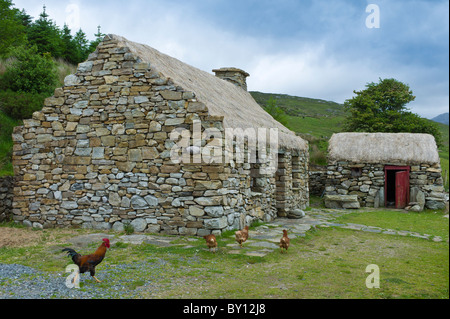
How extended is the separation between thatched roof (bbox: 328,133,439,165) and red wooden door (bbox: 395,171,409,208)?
2.06ft

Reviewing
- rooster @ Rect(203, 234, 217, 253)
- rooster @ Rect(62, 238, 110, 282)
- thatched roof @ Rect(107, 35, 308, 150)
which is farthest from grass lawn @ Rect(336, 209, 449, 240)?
rooster @ Rect(62, 238, 110, 282)

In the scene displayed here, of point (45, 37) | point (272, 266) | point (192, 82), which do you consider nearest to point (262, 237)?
point (272, 266)

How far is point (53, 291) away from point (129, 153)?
4.77 metres

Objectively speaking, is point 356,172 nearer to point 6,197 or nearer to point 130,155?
point 130,155

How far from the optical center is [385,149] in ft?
58.8

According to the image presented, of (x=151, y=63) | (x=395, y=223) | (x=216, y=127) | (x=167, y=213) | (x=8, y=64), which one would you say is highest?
(x=8, y=64)

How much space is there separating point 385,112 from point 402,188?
1334cm

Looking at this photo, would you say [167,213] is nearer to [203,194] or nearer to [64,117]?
[203,194]

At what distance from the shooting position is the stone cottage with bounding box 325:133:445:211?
1714cm

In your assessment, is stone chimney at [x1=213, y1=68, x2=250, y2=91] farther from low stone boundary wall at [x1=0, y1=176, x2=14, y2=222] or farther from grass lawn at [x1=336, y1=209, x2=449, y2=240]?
low stone boundary wall at [x1=0, y1=176, x2=14, y2=222]

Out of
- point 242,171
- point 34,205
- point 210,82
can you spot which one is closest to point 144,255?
point 242,171

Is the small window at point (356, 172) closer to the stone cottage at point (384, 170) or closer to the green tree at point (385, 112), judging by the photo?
the stone cottage at point (384, 170)

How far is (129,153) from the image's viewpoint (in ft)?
31.3
